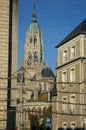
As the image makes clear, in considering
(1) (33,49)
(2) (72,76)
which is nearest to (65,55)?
(2) (72,76)

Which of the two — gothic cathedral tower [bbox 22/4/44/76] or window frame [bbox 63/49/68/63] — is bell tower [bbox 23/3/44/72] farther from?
window frame [bbox 63/49/68/63]

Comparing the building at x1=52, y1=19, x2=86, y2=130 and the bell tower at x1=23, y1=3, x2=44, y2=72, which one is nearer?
the building at x1=52, y1=19, x2=86, y2=130

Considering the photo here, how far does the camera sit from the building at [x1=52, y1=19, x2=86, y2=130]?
44606 mm

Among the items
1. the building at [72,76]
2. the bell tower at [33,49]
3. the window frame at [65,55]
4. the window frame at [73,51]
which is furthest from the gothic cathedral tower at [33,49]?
the window frame at [73,51]

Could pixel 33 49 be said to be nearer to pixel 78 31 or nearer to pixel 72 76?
pixel 78 31

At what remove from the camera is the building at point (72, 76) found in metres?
44.6

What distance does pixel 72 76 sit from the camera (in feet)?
155

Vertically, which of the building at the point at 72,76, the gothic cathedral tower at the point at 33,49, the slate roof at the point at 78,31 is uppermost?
the gothic cathedral tower at the point at 33,49

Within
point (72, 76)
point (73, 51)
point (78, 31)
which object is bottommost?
point (72, 76)

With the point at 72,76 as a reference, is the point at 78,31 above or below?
above

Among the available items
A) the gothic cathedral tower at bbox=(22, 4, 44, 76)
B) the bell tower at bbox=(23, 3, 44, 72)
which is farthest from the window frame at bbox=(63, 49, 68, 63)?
the bell tower at bbox=(23, 3, 44, 72)

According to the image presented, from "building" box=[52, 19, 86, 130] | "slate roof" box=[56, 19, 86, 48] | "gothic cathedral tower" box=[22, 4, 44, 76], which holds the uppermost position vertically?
"gothic cathedral tower" box=[22, 4, 44, 76]

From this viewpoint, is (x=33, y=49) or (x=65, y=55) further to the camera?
(x=33, y=49)

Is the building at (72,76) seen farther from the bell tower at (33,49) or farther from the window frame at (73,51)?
the bell tower at (33,49)
